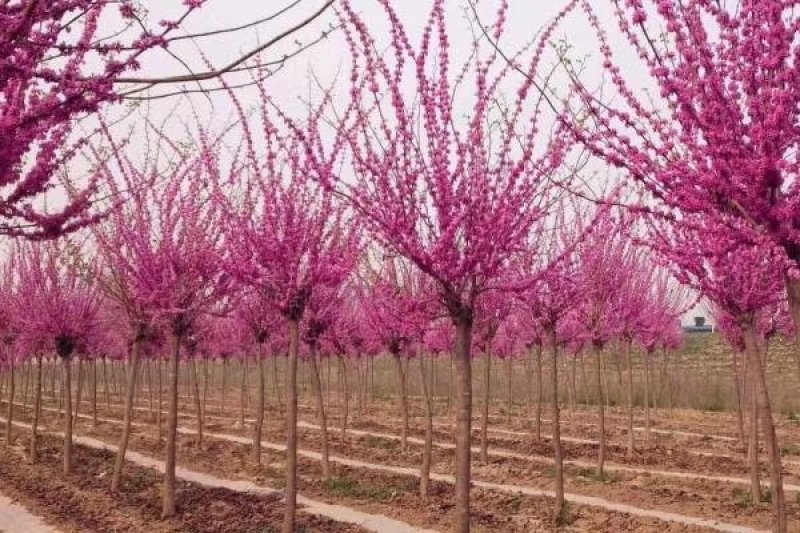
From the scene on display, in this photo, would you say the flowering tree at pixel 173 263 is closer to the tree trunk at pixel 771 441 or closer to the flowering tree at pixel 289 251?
the flowering tree at pixel 289 251

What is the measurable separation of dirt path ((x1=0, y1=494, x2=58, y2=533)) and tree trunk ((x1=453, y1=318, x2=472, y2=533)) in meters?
6.26

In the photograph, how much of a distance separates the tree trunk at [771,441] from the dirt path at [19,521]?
8.30 m

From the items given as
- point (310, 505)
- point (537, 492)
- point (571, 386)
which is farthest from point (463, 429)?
point (571, 386)

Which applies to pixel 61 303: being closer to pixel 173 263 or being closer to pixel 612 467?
pixel 173 263

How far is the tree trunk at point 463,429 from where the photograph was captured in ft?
18.6

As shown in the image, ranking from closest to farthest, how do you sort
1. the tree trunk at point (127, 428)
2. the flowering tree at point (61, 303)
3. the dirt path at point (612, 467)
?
→ the tree trunk at point (127, 428)
the dirt path at point (612, 467)
the flowering tree at point (61, 303)

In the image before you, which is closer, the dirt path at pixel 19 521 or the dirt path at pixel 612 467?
the dirt path at pixel 19 521

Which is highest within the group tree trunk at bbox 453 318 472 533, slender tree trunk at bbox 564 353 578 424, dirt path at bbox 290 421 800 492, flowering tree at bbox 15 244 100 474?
flowering tree at bbox 15 244 100 474

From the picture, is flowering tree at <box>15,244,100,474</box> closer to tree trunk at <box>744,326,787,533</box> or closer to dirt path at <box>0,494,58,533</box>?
dirt path at <box>0,494,58,533</box>

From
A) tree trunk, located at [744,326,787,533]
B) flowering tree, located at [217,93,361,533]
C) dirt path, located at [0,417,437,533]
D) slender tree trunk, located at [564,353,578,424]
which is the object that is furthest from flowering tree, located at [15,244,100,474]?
A: slender tree trunk, located at [564,353,578,424]

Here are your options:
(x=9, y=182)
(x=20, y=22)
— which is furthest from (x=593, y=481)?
(x=20, y=22)

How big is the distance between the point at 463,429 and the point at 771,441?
14.0ft

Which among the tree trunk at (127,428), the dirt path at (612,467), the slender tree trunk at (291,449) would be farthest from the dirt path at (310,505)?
the dirt path at (612,467)

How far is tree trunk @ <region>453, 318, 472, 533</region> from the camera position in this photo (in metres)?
5.68
